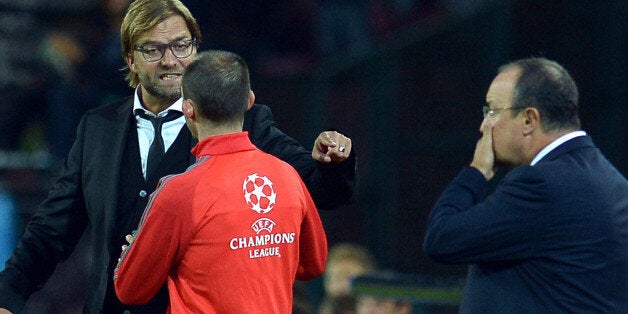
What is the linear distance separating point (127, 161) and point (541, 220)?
1.27 meters

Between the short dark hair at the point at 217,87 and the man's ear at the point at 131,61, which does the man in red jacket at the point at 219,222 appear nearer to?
the short dark hair at the point at 217,87

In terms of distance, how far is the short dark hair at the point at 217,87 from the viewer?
10.1ft

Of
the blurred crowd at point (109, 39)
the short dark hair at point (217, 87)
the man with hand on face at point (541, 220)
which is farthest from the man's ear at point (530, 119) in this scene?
the blurred crowd at point (109, 39)

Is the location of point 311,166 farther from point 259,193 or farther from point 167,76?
point 167,76

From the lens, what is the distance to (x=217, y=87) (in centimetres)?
307

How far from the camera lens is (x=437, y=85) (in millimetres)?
7516

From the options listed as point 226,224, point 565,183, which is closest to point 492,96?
point 565,183

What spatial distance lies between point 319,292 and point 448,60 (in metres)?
1.68

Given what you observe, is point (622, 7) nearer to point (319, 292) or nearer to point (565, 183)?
point (319, 292)

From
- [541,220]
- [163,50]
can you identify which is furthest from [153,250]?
[541,220]

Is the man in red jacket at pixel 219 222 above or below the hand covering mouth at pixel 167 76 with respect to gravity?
below

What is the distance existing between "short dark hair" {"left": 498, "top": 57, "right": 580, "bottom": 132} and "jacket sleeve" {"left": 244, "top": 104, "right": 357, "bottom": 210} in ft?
1.69

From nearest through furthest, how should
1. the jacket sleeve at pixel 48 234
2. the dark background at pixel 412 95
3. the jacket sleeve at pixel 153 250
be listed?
the jacket sleeve at pixel 153 250 → the jacket sleeve at pixel 48 234 → the dark background at pixel 412 95

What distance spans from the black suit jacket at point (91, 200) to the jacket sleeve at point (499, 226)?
444 millimetres
